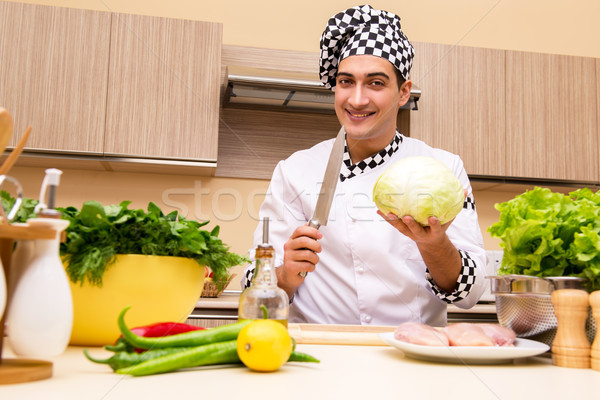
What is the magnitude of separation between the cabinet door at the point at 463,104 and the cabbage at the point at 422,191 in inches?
65.9

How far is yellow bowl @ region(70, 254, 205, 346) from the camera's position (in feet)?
2.59

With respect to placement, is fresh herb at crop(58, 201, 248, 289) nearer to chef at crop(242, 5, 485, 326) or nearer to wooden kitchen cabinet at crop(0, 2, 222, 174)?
chef at crop(242, 5, 485, 326)

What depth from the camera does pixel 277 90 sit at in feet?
8.48

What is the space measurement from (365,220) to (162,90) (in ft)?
4.81

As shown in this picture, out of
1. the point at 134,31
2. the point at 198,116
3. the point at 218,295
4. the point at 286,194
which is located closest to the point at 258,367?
the point at 286,194

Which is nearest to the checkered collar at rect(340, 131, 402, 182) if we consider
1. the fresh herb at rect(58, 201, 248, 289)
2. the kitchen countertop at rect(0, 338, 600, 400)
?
the fresh herb at rect(58, 201, 248, 289)

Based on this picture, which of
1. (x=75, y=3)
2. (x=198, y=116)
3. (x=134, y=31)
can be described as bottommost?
(x=198, y=116)

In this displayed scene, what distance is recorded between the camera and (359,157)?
161cm

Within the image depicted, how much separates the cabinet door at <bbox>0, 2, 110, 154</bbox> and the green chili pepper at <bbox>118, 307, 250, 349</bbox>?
204cm

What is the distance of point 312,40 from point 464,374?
2.63 metres

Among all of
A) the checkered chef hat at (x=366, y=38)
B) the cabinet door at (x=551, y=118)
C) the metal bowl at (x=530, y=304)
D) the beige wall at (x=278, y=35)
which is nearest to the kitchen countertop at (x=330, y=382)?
the metal bowl at (x=530, y=304)

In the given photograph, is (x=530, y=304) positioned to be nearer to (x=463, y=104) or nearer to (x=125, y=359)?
(x=125, y=359)

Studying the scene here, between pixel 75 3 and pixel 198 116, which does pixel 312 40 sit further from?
pixel 75 3

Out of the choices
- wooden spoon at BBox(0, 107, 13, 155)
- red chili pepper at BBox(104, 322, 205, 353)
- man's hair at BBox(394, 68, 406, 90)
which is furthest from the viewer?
man's hair at BBox(394, 68, 406, 90)
